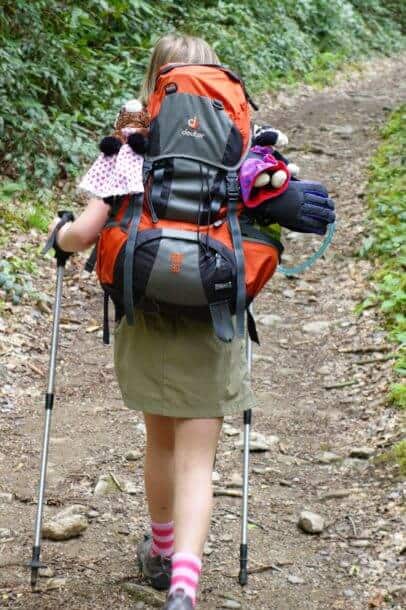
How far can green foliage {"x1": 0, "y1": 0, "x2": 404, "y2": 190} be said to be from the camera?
8.88 meters

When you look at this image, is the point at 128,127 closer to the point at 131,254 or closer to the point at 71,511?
the point at 131,254

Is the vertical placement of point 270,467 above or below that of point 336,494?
below

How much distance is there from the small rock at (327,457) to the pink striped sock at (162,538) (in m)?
1.65

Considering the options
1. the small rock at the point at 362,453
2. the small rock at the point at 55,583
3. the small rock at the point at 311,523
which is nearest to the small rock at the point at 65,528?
the small rock at the point at 55,583

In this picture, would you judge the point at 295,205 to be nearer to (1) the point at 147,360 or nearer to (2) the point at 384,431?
(1) the point at 147,360

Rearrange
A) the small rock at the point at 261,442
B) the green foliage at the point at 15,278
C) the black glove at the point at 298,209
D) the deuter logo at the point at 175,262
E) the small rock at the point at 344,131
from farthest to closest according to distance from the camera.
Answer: the small rock at the point at 344,131, the green foliage at the point at 15,278, the small rock at the point at 261,442, the black glove at the point at 298,209, the deuter logo at the point at 175,262

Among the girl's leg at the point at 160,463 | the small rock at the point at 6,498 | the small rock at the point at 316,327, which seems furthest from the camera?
the small rock at the point at 316,327

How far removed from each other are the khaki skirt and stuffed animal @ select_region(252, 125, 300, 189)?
1.87 feet

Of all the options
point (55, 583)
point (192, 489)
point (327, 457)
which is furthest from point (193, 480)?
point (327, 457)

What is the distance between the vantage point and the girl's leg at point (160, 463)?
3352 mm

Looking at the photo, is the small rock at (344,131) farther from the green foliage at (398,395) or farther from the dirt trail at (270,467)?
the green foliage at (398,395)

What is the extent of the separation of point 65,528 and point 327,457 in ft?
5.83

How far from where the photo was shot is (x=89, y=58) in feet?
35.8

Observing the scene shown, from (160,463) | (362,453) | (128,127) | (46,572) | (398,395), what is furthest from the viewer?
(398,395)
